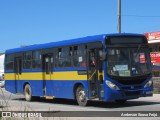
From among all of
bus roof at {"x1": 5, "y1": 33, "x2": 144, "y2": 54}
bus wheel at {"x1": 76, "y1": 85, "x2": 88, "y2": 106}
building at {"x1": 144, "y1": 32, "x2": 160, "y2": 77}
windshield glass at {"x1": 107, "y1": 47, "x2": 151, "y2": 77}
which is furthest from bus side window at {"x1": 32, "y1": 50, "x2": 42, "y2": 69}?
building at {"x1": 144, "y1": 32, "x2": 160, "y2": 77}

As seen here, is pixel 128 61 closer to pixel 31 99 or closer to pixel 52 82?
pixel 52 82

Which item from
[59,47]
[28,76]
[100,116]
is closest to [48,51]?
[59,47]

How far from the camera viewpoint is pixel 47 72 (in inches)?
896

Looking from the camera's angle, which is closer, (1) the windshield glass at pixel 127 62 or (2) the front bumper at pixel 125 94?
(2) the front bumper at pixel 125 94

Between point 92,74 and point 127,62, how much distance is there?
154cm

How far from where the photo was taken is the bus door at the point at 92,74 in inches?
745

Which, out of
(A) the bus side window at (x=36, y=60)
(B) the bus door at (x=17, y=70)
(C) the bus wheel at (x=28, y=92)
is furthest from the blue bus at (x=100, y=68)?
(B) the bus door at (x=17, y=70)

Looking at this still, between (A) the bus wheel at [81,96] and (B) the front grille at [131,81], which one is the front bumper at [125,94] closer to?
(B) the front grille at [131,81]

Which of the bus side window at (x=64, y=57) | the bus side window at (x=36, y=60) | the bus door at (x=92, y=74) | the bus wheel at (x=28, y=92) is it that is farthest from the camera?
the bus wheel at (x=28, y=92)

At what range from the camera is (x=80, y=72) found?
64.5ft

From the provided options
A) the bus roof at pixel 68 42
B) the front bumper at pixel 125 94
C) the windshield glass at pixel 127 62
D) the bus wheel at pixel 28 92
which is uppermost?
the bus roof at pixel 68 42

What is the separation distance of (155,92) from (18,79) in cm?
820

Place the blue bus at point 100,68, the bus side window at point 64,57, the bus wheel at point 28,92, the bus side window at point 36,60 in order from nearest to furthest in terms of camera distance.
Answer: the blue bus at point 100,68 → the bus side window at point 64,57 → the bus side window at point 36,60 → the bus wheel at point 28,92

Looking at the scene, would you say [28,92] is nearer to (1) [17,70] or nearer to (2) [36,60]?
(1) [17,70]
